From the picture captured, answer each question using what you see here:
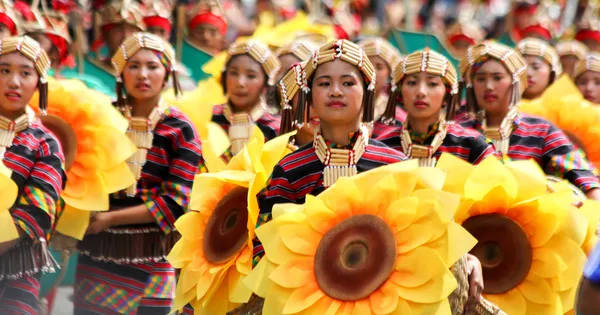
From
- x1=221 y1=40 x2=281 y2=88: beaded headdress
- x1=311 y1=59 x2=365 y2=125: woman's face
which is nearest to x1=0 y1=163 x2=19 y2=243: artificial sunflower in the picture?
x1=311 y1=59 x2=365 y2=125: woman's face

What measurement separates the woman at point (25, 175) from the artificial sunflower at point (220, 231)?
2.62 feet

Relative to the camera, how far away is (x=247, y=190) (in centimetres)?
599

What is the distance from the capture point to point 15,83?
21.5ft

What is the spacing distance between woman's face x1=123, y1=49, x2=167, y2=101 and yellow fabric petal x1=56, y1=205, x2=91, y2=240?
2.99 ft

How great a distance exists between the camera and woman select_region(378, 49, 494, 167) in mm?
6613

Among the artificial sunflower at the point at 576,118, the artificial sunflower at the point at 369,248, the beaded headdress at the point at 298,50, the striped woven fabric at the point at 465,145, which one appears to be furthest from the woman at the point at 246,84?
the artificial sunflower at the point at 369,248

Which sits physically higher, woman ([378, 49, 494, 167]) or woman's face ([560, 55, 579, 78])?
woman ([378, 49, 494, 167])

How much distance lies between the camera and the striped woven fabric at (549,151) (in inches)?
288

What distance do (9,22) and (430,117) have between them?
301 cm

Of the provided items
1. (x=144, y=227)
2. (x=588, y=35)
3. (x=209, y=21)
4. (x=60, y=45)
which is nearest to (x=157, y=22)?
(x=209, y=21)

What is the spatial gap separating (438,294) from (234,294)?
125 cm

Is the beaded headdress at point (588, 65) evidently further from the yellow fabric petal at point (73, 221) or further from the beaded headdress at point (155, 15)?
the yellow fabric petal at point (73, 221)

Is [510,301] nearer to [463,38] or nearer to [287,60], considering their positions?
[287,60]

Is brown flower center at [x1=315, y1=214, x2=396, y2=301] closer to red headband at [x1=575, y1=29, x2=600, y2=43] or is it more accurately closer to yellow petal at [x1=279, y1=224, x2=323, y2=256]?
yellow petal at [x1=279, y1=224, x2=323, y2=256]
